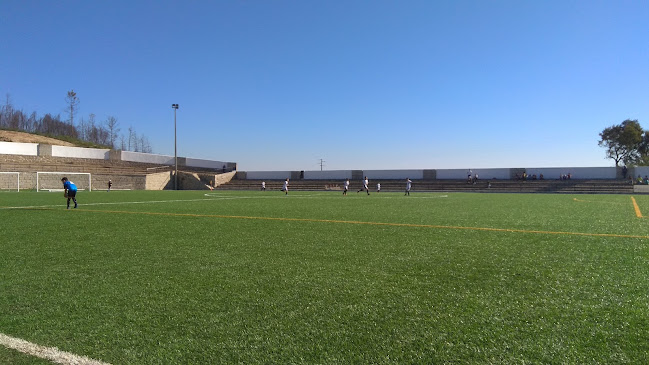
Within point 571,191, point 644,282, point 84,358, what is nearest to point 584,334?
point 644,282

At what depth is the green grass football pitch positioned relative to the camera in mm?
2549

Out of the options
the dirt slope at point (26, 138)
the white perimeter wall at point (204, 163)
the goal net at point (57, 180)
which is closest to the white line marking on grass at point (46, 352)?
the goal net at point (57, 180)

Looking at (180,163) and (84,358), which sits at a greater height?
(180,163)

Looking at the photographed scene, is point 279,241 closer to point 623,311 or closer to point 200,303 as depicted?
point 200,303

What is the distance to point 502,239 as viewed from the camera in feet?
22.5

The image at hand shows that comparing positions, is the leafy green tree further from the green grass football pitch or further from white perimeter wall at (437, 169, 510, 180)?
the green grass football pitch

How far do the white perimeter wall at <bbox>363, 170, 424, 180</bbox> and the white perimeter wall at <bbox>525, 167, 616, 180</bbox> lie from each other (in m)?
14.1

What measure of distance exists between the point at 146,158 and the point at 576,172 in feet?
209

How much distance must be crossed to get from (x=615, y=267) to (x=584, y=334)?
2.66m

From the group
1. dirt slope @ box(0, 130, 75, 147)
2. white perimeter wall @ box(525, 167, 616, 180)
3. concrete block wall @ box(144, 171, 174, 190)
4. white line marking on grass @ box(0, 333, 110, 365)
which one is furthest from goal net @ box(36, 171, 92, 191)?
white perimeter wall @ box(525, 167, 616, 180)

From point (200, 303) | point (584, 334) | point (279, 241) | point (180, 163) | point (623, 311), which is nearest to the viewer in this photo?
point (584, 334)

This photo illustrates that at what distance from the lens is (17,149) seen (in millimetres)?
50938

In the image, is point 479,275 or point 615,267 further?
point 615,267

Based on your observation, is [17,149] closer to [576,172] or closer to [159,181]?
[159,181]
